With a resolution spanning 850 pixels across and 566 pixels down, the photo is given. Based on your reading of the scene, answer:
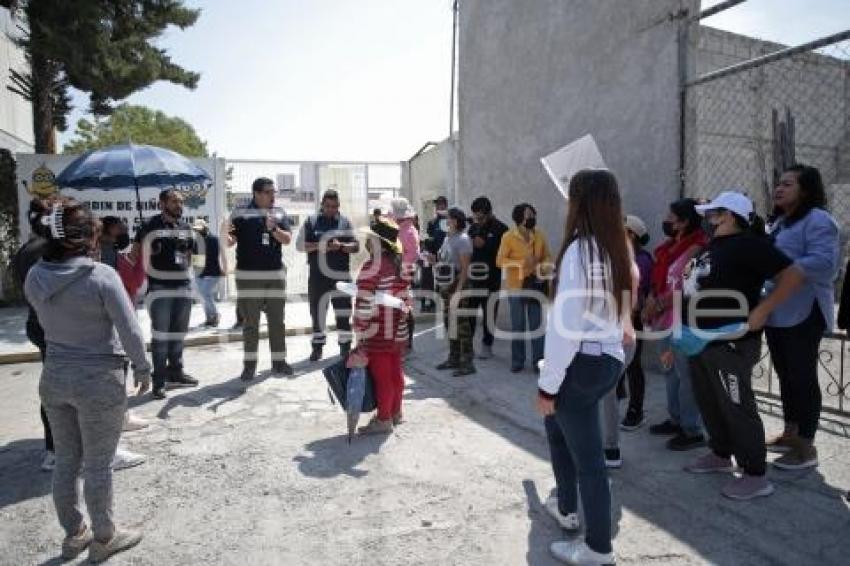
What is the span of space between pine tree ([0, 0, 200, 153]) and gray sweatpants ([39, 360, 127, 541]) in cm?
1120

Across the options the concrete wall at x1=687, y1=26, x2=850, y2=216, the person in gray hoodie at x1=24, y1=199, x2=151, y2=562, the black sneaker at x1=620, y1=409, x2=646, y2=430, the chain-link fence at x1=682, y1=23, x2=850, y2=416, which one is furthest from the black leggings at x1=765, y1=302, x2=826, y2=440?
the person in gray hoodie at x1=24, y1=199, x2=151, y2=562

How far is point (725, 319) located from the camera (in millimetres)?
3416

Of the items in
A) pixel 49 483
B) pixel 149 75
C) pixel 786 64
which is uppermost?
pixel 149 75

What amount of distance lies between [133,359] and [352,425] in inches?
75.1

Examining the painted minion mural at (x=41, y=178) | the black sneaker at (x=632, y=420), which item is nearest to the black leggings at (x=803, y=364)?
the black sneaker at (x=632, y=420)

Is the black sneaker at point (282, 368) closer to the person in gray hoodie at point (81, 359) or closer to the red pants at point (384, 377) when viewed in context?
the red pants at point (384, 377)

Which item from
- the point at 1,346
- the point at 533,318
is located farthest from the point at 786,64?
the point at 1,346

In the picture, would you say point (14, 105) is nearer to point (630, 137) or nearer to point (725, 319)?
point (630, 137)

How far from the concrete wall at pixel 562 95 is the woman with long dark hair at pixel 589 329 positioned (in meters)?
3.63

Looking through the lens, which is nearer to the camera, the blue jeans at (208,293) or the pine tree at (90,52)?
the blue jeans at (208,293)

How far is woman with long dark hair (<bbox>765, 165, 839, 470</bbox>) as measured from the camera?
3.64 metres

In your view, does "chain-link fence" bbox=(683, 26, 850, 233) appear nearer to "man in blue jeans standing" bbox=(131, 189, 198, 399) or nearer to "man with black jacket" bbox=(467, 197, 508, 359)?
"man with black jacket" bbox=(467, 197, 508, 359)

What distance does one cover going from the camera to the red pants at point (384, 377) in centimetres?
473

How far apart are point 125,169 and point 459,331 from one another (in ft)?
13.8
